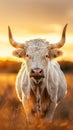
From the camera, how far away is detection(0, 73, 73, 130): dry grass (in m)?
20.3

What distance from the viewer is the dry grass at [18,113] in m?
20.3

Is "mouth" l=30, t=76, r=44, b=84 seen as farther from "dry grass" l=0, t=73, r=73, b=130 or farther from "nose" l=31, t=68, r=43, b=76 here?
"dry grass" l=0, t=73, r=73, b=130

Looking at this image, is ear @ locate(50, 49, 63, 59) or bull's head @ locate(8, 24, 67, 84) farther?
ear @ locate(50, 49, 63, 59)

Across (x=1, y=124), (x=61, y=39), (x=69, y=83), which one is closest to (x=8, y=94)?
(x=69, y=83)

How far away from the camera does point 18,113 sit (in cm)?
2095

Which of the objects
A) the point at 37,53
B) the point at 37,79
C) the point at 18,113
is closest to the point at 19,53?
the point at 37,53

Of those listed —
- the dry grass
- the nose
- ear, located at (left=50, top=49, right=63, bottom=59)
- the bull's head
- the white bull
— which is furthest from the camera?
the dry grass

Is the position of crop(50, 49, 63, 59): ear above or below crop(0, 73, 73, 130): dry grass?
above

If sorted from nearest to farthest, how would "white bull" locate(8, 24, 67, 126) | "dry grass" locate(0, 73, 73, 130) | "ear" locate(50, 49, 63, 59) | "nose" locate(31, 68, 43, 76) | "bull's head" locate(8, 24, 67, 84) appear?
1. "nose" locate(31, 68, 43, 76)
2. "bull's head" locate(8, 24, 67, 84)
3. "white bull" locate(8, 24, 67, 126)
4. "ear" locate(50, 49, 63, 59)
5. "dry grass" locate(0, 73, 73, 130)

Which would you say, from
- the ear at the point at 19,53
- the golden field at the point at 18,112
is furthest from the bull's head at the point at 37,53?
the golden field at the point at 18,112

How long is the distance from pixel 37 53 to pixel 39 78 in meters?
0.54

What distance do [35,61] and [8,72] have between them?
14.4 m

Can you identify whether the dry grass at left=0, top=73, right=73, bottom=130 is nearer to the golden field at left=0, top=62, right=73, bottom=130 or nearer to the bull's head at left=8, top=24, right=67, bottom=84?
the golden field at left=0, top=62, right=73, bottom=130

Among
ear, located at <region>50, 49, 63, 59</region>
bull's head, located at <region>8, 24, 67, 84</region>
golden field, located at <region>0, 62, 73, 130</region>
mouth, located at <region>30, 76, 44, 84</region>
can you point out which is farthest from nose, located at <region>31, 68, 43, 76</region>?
golden field, located at <region>0, 62, 73, 130</region>
